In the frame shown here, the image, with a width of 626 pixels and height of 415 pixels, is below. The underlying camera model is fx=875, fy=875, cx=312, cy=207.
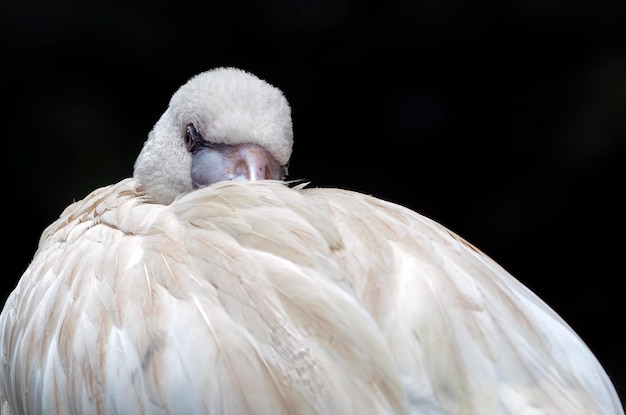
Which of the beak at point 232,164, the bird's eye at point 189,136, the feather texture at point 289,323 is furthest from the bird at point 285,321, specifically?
the bird's eye at point 189,136

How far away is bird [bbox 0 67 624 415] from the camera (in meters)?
1.16

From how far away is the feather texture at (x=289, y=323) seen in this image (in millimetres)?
1156

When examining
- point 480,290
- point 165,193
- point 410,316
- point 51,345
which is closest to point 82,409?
point 51,345

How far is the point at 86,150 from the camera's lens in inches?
130

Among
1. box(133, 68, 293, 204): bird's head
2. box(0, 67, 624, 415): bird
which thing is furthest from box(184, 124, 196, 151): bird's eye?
box(0, 67, 624, 415): bird

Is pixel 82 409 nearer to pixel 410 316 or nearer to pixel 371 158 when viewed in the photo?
pixel 410 316

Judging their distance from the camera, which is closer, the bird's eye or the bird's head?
the bird's head

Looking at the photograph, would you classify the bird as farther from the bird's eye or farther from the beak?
the bird's eye

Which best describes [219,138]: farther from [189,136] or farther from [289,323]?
[289,323]

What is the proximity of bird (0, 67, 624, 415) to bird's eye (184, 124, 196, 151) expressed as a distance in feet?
1.40

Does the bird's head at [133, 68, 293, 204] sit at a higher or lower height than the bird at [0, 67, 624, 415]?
higher

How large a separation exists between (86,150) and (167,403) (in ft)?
7.49

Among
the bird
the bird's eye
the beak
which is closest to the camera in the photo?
the bird

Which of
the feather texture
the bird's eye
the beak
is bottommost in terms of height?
the feather texture
